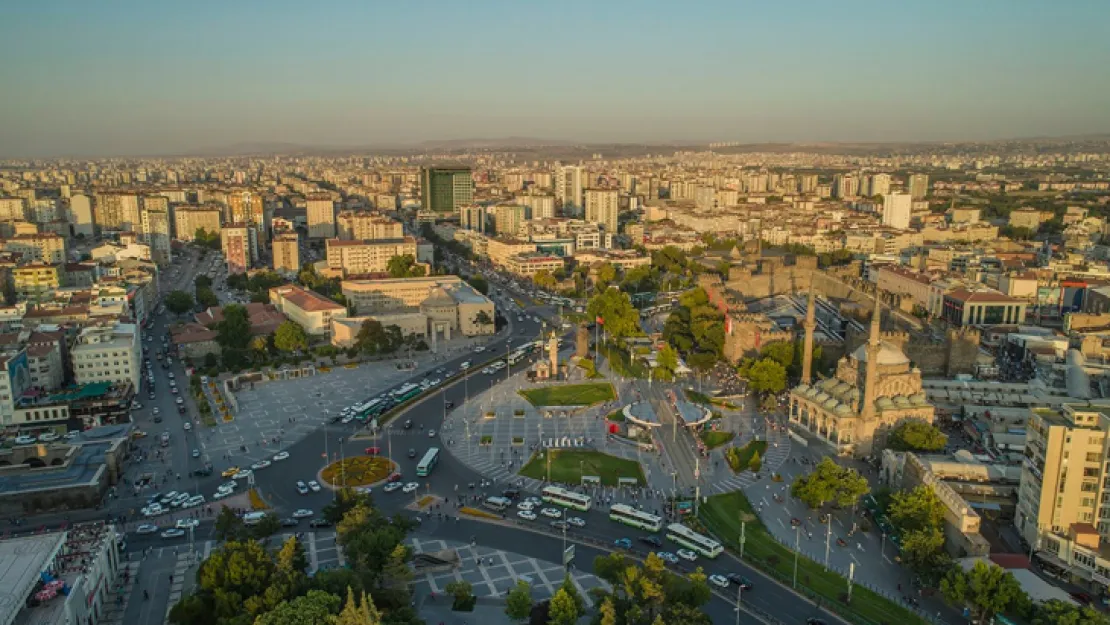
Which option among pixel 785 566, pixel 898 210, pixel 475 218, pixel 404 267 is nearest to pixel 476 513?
pixel 785 566

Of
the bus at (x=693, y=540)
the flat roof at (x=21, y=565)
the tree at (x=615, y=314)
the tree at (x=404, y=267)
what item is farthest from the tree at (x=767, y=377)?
the tree at (x=404, y=267)

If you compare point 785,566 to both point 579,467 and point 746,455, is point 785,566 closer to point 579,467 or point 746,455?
point 746,455

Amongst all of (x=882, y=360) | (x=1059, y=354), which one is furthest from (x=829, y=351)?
(x=1059, y=354)

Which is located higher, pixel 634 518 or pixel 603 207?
pixel 603 207

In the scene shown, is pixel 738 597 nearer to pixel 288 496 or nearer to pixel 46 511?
pixel 288 496

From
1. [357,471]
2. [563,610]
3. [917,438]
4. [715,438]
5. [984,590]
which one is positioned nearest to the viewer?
[563,610]

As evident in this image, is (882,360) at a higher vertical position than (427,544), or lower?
higher

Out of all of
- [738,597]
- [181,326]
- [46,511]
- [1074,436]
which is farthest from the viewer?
[181,326]

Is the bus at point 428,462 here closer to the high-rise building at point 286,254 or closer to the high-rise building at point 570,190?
the high-rise building at point 286,254
